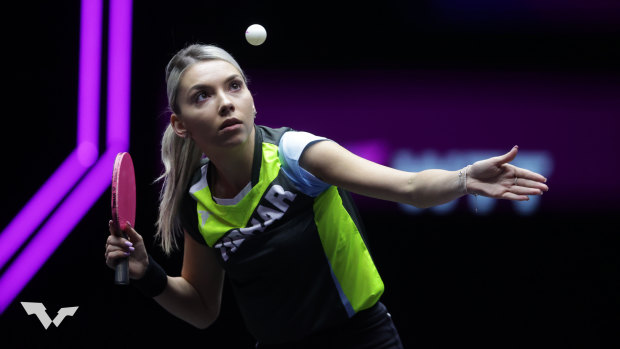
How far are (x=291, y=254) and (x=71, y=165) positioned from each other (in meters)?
1.76

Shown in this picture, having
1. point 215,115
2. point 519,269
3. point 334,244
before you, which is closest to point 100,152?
point 215,115

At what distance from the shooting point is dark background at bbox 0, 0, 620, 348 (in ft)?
11.1

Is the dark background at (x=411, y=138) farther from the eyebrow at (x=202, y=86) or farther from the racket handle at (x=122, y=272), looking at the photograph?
the racket handle at (x=122, y=272)

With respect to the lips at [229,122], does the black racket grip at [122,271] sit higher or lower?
lower

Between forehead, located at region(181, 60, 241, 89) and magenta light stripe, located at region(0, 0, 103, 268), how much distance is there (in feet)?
4.45

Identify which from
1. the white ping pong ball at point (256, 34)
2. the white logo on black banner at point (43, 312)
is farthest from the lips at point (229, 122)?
the white logo on black banner at point (43, 312)

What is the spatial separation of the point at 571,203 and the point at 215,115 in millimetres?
1906

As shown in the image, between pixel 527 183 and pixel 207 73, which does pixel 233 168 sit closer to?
pixel 207 73

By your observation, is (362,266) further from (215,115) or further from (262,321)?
(215,115)

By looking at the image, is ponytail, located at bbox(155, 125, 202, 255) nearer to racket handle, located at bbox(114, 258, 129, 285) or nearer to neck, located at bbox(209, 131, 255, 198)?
neck, located at bbox(209, 131, 255, 198)

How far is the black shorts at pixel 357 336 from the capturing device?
2309 millimetres

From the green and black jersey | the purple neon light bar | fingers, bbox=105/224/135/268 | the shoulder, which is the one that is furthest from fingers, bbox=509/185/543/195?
the purple neon light bar

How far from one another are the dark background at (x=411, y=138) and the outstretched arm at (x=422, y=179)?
1.31m

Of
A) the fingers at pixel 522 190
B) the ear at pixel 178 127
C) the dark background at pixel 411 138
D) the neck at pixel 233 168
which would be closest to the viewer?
the fingers at pixel 522 190
